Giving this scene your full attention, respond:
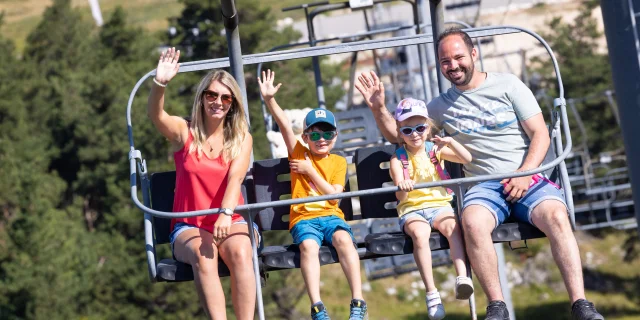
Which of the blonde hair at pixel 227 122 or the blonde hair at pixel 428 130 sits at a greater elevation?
the blonde hair at pixel 227 122

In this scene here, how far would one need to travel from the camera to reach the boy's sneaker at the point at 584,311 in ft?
16.3

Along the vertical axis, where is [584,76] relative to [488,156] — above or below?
above

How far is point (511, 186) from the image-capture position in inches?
215

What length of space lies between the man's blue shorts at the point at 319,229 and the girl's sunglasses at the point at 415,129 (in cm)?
55

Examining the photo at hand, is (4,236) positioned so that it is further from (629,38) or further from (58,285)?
(629,38)

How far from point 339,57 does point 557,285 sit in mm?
13442

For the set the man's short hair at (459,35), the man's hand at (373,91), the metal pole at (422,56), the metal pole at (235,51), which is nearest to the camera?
the man's short hair at (459,35)

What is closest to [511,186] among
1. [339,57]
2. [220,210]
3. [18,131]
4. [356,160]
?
[356,160]

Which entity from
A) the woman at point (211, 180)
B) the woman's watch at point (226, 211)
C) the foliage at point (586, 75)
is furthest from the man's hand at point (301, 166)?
the foliage at point (586, 75)

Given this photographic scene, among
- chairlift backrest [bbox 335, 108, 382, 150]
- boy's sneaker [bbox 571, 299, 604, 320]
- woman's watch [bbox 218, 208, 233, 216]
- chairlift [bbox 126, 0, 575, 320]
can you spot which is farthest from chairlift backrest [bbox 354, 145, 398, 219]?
chairlift backrest [bbox 335, 108, 382, 150]

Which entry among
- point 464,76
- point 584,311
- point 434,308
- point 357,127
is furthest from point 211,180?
point 357,127

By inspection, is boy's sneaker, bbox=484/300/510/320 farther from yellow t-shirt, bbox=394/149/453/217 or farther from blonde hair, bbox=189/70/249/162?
blonde hair, bbox=189/70/249/162

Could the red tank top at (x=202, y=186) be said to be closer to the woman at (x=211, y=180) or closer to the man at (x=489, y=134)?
the woman at (x=211, y=180)

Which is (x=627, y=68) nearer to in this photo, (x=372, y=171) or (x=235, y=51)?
(x=372, y=171)
